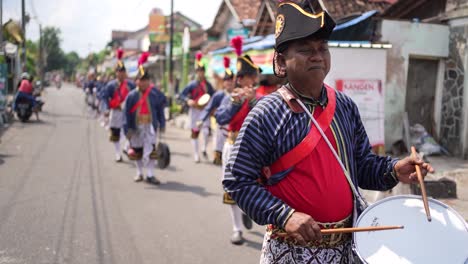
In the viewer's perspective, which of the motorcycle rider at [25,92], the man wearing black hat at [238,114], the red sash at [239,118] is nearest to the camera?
the man wearing black hat at [238,114]

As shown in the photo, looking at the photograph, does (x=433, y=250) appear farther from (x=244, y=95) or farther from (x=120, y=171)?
(x=120, y=171)

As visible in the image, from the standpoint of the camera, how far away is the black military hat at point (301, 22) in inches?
85.7

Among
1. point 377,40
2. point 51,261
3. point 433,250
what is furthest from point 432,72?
point 433,250

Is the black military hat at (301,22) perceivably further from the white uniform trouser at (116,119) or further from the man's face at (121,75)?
the white uniform trouser at (116,119)

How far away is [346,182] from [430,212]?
397 millimetres

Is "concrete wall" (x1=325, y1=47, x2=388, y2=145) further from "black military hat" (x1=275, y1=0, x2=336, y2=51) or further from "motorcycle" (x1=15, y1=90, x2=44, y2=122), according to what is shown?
"motorcycle" (x1=15, y1=90, x2=44, y2=122)

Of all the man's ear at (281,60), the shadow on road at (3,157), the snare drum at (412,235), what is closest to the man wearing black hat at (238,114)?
the man's ear at (281,60)

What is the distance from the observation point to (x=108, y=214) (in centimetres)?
639

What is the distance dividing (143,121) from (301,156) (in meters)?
6.55

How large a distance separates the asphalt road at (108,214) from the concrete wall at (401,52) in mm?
4002

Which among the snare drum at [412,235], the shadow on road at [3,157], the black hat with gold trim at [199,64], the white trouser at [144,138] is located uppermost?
the black hat with gold trim at [199,64]

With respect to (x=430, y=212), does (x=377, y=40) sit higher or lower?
higher

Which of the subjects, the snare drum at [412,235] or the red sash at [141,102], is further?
the red sash at [141,102]

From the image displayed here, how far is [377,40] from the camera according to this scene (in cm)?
1060
